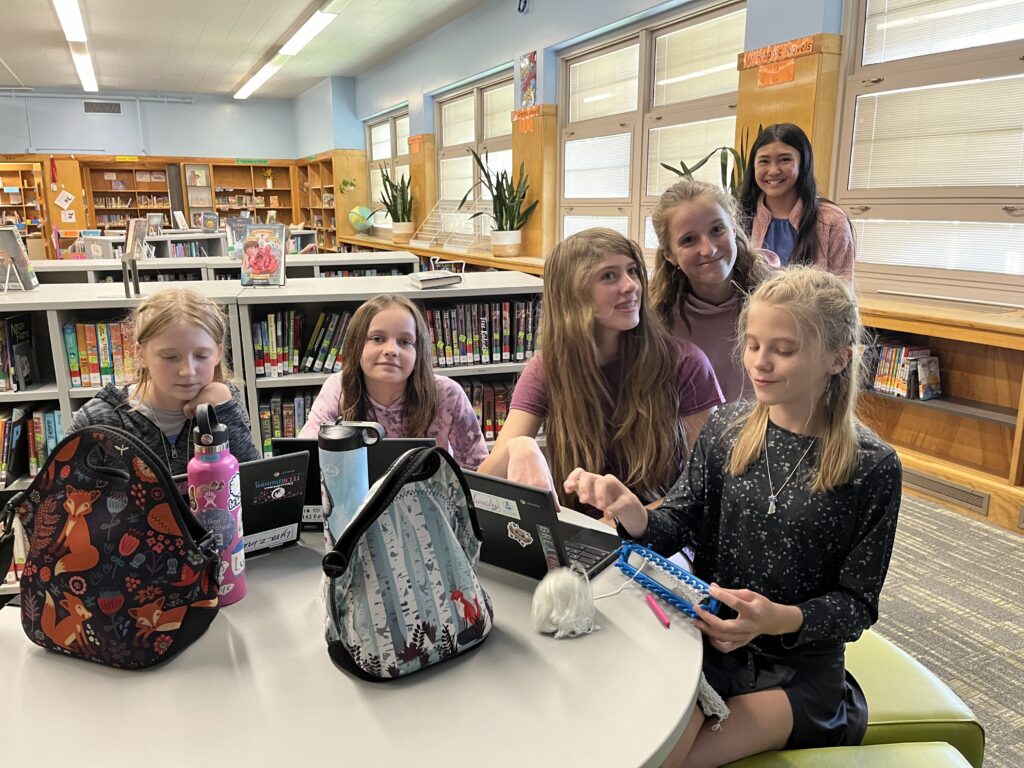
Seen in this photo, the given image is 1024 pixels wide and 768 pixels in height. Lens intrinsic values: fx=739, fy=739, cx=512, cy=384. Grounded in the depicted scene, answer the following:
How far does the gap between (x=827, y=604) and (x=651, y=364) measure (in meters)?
0.74

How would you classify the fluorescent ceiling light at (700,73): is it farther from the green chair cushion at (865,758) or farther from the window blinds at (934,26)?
the green chair cushion at (865,758)

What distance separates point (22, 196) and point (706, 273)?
15.2m

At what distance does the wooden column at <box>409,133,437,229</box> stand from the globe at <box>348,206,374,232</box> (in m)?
1.67

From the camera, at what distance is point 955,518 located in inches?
136

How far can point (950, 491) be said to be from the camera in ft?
11.8

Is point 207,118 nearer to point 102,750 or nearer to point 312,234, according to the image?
point 312,234

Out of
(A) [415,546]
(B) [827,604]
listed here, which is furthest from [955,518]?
(A) [415,546]

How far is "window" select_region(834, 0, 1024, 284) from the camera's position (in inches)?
144

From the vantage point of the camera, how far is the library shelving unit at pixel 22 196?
43.6 ft

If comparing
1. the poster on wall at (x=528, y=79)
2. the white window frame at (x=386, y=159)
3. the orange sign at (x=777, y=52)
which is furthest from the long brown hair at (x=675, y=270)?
the white window frame at (x=386, y=159)

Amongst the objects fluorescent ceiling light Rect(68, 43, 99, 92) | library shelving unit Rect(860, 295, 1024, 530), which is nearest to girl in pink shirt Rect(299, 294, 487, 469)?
library shelving unit Rect(860, 295, 1024, 530)

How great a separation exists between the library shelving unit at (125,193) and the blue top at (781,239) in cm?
1368

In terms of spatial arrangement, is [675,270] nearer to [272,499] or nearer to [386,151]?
[272,499]

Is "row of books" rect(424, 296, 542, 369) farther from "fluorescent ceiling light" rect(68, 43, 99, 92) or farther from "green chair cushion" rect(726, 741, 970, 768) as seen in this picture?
"fluorescent ceiling light" rect(68, 43, 99, 92)
